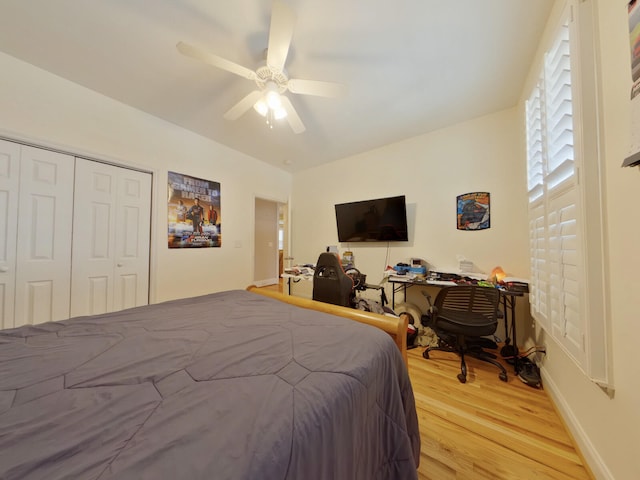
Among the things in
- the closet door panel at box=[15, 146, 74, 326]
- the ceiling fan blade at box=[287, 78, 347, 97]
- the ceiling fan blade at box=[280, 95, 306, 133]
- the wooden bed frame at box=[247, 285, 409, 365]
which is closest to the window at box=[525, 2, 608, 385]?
the wooden bed frame at box=[247, 285, 409, 365]

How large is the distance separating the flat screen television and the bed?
2.18 meters

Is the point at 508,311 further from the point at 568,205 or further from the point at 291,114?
the point at 291,114

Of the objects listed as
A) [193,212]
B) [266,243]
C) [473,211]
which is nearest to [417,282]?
[473,211]

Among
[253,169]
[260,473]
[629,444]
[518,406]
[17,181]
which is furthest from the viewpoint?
[253,169]

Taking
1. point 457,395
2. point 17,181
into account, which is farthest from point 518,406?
point 17,181

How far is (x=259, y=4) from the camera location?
1.42 m

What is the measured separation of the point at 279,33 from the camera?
137cm

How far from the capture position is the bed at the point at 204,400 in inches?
17.9

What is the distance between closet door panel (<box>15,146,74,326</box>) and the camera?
192 cm

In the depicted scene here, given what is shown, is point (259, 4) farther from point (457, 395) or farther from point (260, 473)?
point (457, 395)

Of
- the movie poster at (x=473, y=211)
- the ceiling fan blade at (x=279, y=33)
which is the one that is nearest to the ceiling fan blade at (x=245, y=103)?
the ceiling fan blade at (x=279, y=33)

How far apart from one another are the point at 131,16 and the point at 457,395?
3.67m

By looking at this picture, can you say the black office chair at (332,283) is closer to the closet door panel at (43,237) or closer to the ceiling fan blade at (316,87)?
the ceiling fan blade at (316,87)

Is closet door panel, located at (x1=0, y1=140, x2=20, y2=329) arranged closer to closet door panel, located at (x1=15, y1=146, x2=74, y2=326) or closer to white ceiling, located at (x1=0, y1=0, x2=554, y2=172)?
closet door panel, located at (x1=15, y1=146, x2=74, y2=326)
